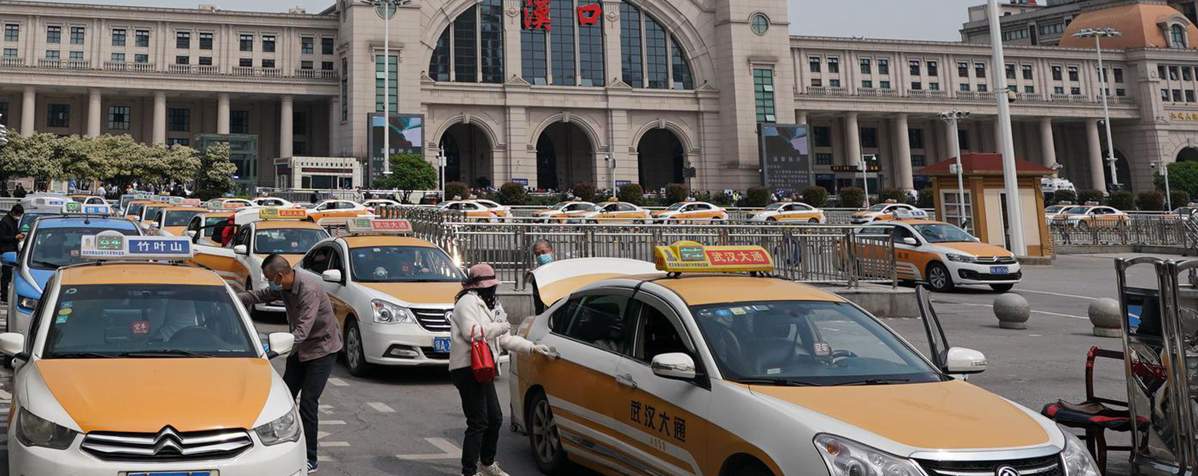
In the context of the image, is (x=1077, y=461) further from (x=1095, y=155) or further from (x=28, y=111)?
(x=1095, y=155)

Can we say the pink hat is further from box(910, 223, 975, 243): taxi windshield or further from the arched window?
the arched window

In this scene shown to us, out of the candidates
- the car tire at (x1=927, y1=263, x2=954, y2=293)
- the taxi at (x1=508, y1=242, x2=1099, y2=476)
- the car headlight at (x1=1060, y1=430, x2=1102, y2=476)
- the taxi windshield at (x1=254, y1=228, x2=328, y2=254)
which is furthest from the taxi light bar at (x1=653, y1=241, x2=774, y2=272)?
the car tire at (x1=927, y1=263, x2=954, y2=293)

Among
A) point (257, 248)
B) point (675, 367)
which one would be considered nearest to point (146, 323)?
point (675, 367)

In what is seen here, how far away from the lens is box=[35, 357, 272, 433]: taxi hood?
15.6 feet

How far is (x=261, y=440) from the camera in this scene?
16.3 ft

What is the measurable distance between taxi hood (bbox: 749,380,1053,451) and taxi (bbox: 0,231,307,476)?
3036 millimetres

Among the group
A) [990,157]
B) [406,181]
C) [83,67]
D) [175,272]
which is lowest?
[175,272]

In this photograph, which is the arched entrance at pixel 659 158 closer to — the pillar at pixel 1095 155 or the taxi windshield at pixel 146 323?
the pillar at pixel 1095 155

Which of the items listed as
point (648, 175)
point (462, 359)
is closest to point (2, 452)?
point (462, 359)

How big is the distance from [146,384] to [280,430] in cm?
Answer: 89

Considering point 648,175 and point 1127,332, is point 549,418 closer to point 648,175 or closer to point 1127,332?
point 1127,332

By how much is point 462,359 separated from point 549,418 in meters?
0.92

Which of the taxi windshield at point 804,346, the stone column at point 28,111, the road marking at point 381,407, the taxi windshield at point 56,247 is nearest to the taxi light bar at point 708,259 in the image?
the taxi windshield at point 804,346

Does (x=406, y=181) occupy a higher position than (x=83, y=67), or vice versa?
(x=83, y=67)
